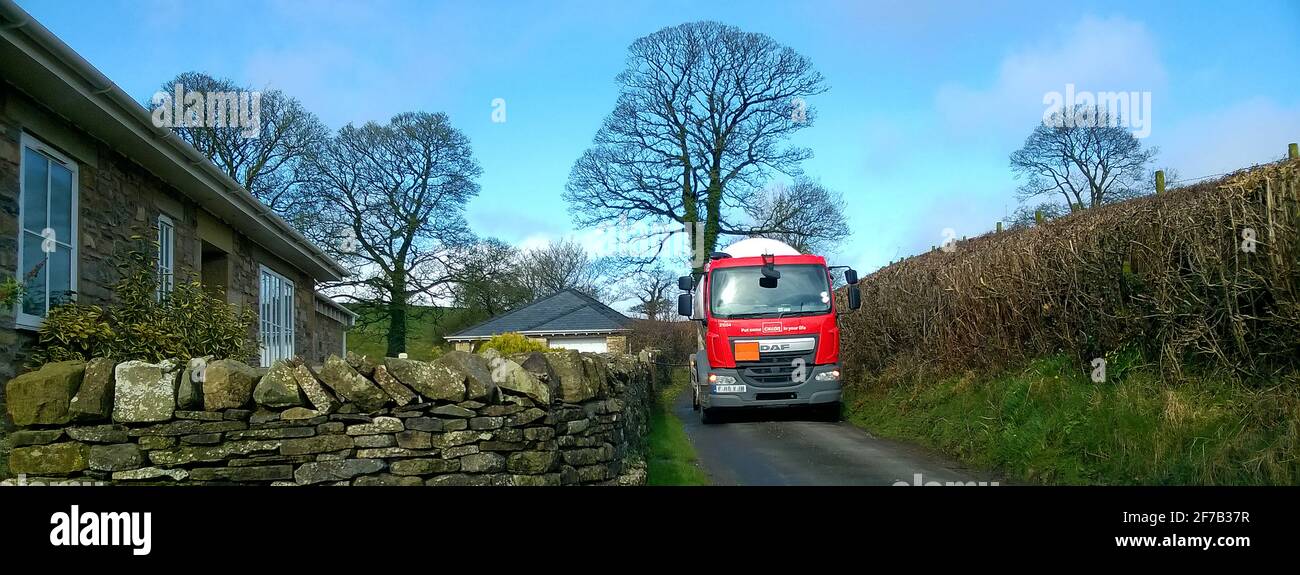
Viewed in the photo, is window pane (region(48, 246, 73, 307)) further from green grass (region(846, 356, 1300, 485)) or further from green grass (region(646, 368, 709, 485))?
green grass (region(846, 356, 1300, 485))

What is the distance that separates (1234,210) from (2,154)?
9.52 meters

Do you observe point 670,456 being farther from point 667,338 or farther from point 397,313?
point 667,338

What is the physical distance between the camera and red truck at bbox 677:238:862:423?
41.7 feet

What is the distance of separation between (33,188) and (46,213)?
0.87 ft

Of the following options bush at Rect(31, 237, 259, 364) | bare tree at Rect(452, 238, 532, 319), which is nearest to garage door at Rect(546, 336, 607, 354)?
bare tree at Rect(452, 238, 532, 319)

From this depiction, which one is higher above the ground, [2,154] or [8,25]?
[8,25]

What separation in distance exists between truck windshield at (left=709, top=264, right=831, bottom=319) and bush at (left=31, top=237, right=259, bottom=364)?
6749 millimetres

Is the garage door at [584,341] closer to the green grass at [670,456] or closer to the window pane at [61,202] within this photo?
the green grass at [670,456]

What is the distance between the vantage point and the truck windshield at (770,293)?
1306 centimetres

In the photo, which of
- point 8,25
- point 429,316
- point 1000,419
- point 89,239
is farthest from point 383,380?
point 429,316

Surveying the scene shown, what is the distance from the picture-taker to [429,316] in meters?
30.9

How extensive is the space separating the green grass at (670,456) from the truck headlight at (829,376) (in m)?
2.19

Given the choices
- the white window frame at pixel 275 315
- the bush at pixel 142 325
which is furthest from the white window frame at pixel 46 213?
the white window frame at pixel 275 315
